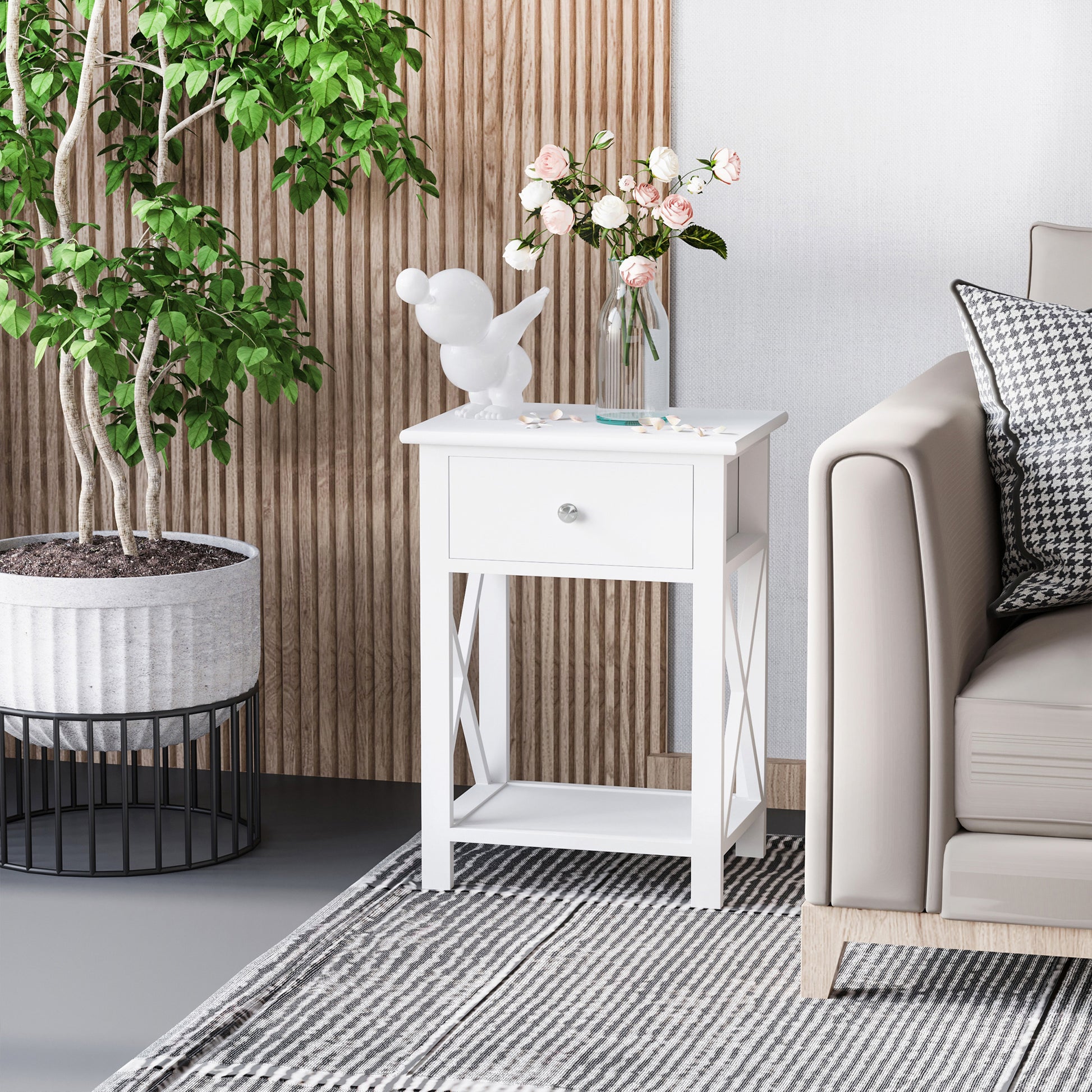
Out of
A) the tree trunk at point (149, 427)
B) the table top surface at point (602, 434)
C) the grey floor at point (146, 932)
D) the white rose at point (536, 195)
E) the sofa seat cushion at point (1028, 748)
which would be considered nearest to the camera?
the sofa seat cushion at point (1028, 748)

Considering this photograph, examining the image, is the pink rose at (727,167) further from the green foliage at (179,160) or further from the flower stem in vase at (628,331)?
the green foliage at (179,160)

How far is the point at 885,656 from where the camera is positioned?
1784 millimetres

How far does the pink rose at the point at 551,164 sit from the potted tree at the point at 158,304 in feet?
0.86

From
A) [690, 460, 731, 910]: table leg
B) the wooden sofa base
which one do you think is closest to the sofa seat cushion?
the wooden sofa base

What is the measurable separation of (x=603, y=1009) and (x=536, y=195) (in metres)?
1.06

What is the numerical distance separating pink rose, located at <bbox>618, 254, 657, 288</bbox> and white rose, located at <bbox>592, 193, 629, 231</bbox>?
5 cm

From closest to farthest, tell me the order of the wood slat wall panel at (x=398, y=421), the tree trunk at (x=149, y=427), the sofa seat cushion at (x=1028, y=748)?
the sofa seat cushion at (x=1028, y=748) < the tree trunk at (x=149, y=427) < the wood slat wall panel at (x=398, y=421)

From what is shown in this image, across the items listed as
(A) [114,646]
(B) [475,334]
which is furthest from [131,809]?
(B) [475,334]

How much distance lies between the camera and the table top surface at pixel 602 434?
2152mm

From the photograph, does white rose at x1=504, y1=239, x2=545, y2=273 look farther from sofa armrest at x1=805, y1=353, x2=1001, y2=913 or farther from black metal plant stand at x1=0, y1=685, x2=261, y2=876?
black metal plant stand at x1=0, y1=685, x2=261, y2=876

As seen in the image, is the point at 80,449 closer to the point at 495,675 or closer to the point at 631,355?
the point at 495,675

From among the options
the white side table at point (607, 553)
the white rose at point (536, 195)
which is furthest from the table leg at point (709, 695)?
the white rose at point (536, 195)

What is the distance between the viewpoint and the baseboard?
2705 millimetres

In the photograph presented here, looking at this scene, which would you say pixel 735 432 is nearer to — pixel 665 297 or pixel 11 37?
pixel 665 297
